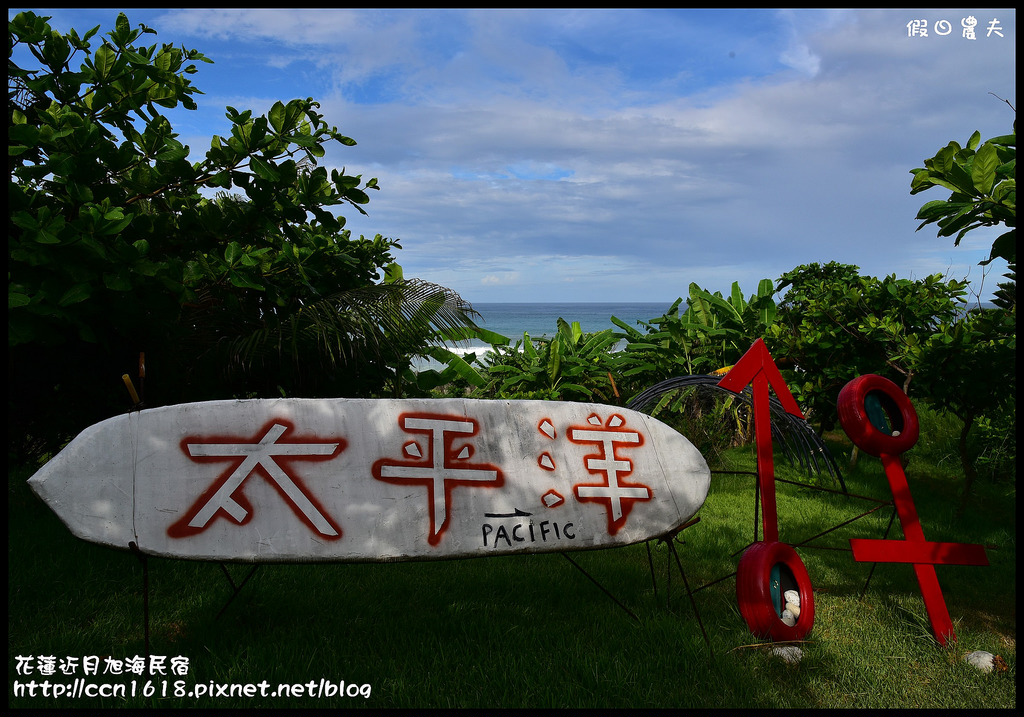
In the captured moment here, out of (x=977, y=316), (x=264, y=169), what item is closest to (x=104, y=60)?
(x=264, y=169)

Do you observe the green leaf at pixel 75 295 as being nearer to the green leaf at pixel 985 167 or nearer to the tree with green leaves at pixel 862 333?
the green leaf at pixel 985 167

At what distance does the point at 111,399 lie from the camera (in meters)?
5.73

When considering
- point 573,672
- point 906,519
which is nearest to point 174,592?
point 573,672

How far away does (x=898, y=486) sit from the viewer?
12.9 feet

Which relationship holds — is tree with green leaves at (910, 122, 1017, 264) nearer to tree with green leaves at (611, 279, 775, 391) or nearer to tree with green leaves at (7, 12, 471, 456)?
tree with green leaves at (7, 12, 471, 456)

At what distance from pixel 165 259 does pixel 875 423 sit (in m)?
5.47

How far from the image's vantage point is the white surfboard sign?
3178 mm

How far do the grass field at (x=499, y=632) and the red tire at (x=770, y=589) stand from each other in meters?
0.14

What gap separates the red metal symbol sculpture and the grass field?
361 millimetres

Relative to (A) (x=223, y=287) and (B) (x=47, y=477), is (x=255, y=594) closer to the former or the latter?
(B) (x=47, y=477)

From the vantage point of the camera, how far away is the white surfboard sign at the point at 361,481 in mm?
3178

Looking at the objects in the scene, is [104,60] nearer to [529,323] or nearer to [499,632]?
[499,632]

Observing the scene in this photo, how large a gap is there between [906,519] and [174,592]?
4856 millimetres

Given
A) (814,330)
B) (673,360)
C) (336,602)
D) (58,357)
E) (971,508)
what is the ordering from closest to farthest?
(336,602) → (58,357) → (971,508) → (814,330) → (673,360)
